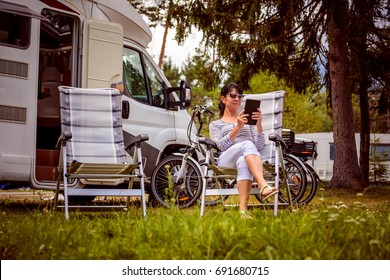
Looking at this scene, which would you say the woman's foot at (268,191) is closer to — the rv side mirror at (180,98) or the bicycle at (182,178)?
the bicycle at (182,178)

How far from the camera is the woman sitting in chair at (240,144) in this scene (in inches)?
209

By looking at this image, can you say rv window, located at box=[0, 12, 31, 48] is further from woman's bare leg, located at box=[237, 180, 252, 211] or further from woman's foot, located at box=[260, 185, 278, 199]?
woman's foot, located at box=[260, 185, 278, 199]

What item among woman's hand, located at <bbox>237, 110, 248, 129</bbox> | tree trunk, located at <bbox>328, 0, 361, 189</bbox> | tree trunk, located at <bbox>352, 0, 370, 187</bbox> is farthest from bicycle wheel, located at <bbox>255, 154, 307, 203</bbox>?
tree trunk, located at <bbox>352, 0, 370, 187</bbox>

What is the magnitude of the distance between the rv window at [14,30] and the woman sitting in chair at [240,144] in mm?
2116

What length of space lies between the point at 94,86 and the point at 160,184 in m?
1.37

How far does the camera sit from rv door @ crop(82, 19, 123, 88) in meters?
7.23

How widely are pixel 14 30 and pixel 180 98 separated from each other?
227 centimetres

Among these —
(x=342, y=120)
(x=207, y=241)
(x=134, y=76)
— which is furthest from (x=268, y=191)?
(x=342, y=120)

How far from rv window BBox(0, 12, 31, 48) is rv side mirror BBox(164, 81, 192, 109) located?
205 cm

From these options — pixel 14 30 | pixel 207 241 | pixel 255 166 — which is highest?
pixel 14 30

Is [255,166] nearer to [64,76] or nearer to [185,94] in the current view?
[185,94]

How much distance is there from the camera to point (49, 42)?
A: 770cm

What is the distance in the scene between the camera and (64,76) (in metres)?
7.76
